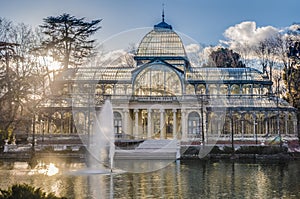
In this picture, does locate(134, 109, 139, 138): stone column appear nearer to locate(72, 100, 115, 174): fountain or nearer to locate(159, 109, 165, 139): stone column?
locate(159, 109, 165, 139): stone column

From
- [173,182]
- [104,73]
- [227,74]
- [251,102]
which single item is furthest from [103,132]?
[173,182]

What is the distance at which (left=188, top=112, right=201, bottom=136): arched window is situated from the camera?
50.4 metres

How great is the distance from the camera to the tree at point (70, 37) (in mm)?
54656

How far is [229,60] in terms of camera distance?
72.2 m

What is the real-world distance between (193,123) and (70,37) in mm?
18961

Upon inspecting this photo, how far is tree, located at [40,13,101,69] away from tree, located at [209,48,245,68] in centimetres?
2245

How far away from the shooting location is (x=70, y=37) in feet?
180

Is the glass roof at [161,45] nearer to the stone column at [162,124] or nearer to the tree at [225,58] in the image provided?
the stone column at [162,124]

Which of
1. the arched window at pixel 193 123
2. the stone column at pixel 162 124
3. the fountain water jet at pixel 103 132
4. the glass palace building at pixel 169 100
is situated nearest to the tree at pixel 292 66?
the glass palace building at pixel 169 100

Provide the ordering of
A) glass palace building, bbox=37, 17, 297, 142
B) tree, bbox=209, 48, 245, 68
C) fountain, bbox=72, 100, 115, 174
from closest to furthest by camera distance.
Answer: fountain, bbox=72, 100, 115, 174 → glass palace building, bbox=37, 17, 297, 142 → tree, bbox=209, 48, 245, 68

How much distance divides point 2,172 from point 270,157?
2083 cm

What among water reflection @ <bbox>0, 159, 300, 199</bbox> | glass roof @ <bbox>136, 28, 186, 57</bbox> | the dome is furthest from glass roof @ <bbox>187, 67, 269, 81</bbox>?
water reflection @ <bbox>0, 159, 300, 199</bbox>

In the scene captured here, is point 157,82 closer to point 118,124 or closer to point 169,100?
point 169,100

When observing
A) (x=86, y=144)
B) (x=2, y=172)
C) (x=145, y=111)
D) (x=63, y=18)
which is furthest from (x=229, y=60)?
(x=2, y=172)
